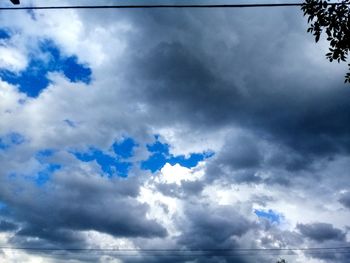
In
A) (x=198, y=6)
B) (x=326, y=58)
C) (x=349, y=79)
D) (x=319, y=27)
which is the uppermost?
(x=198, y=6)

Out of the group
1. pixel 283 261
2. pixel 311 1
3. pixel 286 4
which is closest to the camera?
pixel 286 4

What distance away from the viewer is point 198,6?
353 inches

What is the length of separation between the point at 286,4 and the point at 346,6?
174 centimetres

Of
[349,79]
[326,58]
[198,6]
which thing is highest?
[198,6]

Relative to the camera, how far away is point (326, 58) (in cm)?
905

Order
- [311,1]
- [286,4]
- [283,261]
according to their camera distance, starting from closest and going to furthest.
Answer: [286,4]
[311,1]
[283,261]

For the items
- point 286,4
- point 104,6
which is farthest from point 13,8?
point 286,4

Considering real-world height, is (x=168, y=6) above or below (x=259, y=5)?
above

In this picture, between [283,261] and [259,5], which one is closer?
[259,5]

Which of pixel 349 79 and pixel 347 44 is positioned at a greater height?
pixel 347 44

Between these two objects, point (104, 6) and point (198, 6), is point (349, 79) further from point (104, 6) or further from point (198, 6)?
point (104, 6)

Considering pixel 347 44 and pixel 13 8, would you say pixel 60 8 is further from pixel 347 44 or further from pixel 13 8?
pixel 347 44

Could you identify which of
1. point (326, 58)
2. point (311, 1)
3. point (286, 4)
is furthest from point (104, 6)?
point (326, 58)

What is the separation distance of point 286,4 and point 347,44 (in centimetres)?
206
